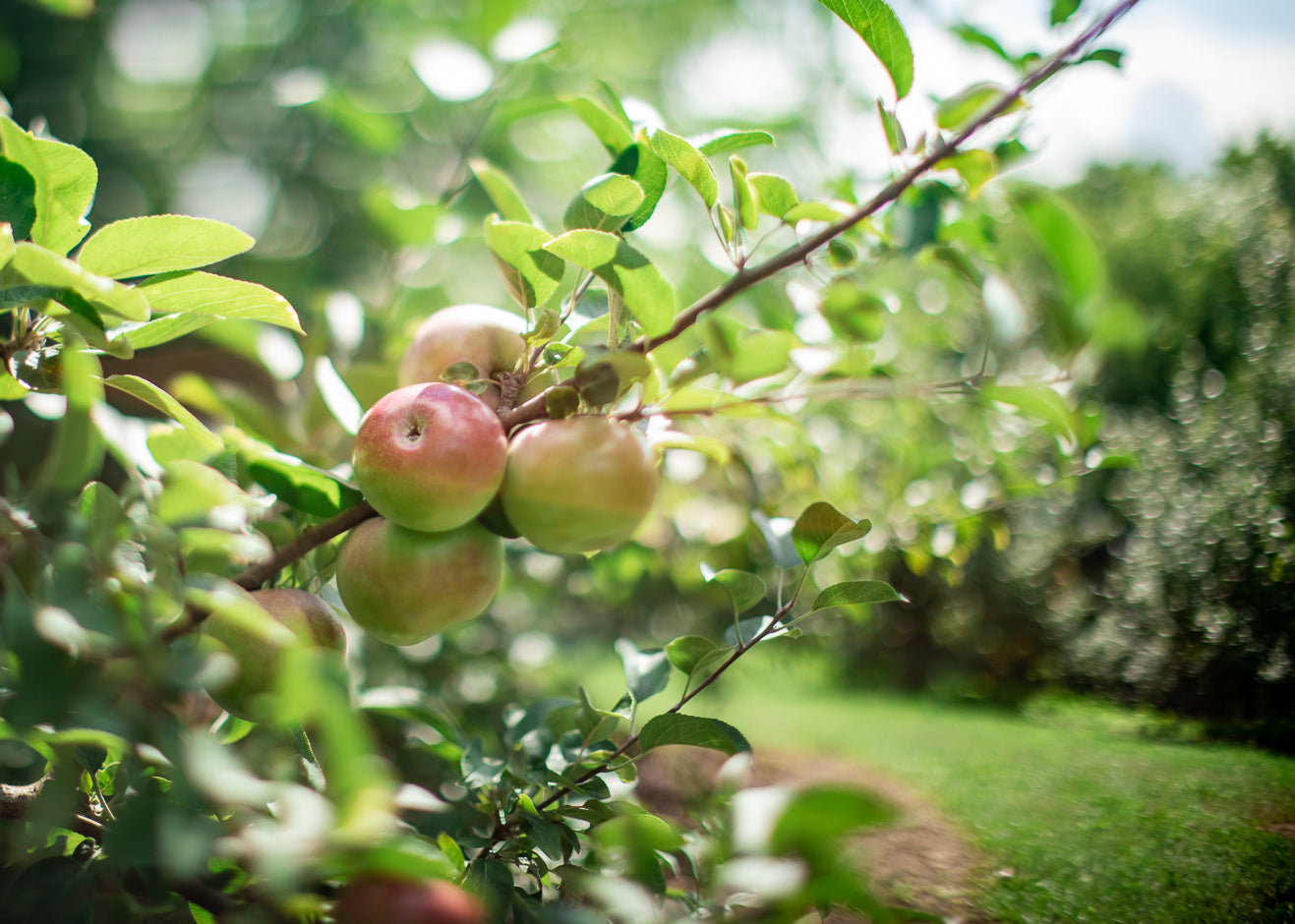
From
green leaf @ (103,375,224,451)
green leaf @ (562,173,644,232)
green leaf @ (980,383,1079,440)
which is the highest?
green leaf @ (562,173,644,232)

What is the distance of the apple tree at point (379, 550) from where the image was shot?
0.28 meters

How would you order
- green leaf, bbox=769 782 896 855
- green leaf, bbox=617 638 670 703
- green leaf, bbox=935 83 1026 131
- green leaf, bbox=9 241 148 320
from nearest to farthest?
green leaf, bbox=769 782 896 855 → green leaf, bbox=9 241 148 320 → green leaf, bbox=935 83 1026 131 → green leaf, bbox=617 638 670 703

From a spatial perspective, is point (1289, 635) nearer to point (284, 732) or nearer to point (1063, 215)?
point (1063, 215)

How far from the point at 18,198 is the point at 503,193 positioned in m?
0.29

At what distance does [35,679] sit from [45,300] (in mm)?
231

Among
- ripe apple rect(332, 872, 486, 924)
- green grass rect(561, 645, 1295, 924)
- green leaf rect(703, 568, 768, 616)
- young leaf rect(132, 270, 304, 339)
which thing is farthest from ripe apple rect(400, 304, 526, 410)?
green grass rect(561, 645, 1295, 924)

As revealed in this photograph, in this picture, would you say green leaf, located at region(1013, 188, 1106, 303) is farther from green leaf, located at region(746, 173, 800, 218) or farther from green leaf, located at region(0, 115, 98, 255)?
green leaf, located at region(0, 115, 98, 255)

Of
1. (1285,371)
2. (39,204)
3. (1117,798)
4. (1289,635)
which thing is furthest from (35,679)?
(1285,371)

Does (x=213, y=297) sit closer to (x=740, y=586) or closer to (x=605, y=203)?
(x=605, y=203)

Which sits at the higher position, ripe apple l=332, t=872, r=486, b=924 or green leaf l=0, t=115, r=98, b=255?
green leaf l=0, t=115, r=98, b=255

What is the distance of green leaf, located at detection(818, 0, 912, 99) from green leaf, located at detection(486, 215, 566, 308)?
0.23 m

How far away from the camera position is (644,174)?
504 mm

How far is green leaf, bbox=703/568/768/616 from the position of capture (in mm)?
512

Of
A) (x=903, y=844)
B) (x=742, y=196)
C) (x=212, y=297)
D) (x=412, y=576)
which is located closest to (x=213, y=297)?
(x=212, y=297)
